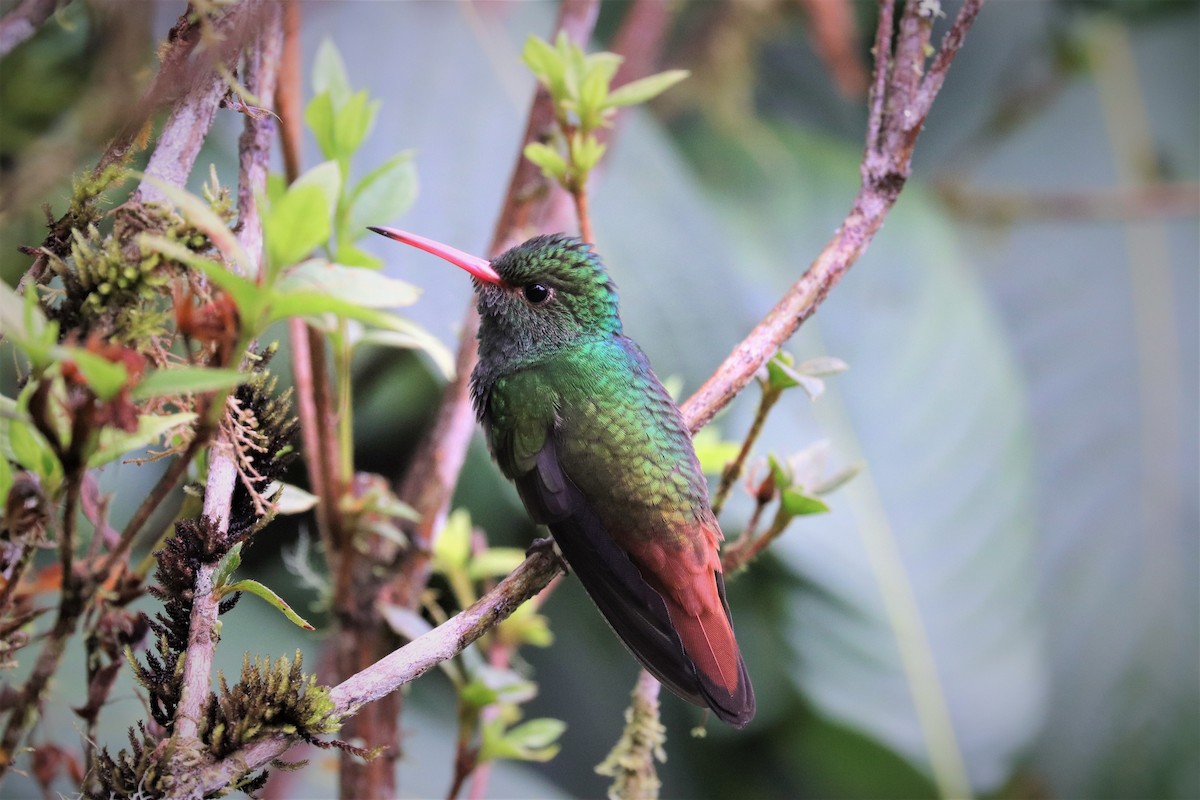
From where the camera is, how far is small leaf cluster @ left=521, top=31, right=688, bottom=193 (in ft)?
4.14

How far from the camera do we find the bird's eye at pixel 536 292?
5.53ft

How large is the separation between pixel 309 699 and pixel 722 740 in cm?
226

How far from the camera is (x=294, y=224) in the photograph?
67cm

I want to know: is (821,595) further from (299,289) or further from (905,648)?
(299,289)

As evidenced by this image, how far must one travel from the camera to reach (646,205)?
8.92 feet

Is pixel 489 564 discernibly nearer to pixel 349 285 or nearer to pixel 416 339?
pixel 416 339

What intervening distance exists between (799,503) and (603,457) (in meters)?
0.36

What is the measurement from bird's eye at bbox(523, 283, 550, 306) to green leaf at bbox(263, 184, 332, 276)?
1003 mm

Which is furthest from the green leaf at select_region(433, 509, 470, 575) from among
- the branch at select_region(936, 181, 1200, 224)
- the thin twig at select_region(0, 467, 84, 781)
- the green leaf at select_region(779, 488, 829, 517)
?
the branch at select_region(936, 181, 1200, 224)

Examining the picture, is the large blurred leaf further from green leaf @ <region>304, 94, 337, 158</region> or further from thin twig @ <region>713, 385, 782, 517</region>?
green leaf @ <region>304, 94, 337, 158</region>

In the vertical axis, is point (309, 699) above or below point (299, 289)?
below

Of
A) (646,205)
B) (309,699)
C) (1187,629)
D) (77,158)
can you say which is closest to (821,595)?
(646,205)

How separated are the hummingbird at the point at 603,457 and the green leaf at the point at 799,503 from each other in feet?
0.63

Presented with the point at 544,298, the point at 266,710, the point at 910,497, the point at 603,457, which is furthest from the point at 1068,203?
the point at 266,710
